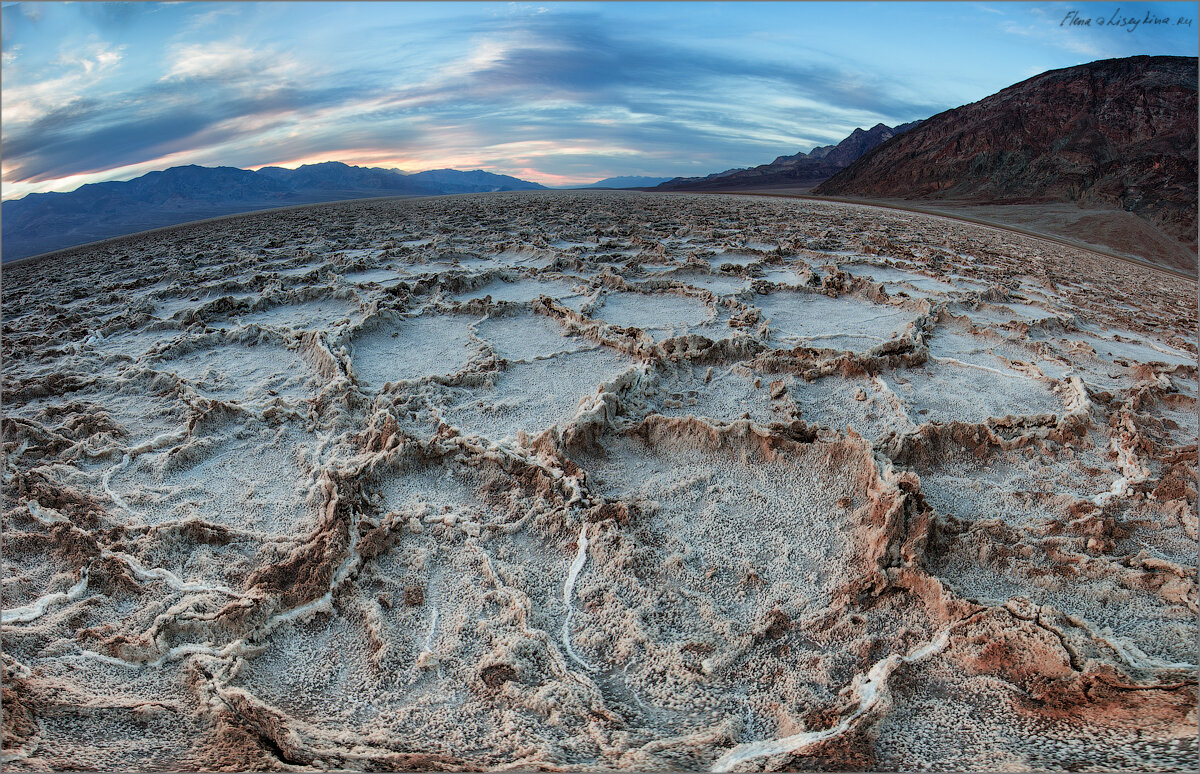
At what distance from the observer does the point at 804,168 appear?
50.4m

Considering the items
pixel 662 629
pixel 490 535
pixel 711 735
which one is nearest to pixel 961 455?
pixel 662 629

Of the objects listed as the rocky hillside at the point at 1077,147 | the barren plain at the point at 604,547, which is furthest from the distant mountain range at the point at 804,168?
the barren plain at the point at 604,547

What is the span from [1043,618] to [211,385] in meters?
3.98

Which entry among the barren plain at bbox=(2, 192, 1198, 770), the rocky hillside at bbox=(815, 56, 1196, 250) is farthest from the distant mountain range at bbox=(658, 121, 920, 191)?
the barren plain at bbox=(2, 192, 1198, 770)

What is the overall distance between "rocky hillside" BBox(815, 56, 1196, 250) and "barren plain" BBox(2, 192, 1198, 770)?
68.0 feet

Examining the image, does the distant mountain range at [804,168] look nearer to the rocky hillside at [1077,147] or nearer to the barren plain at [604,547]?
the rocky hillside at [1077,147]

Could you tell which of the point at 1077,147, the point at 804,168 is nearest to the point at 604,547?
the point at 1077,147

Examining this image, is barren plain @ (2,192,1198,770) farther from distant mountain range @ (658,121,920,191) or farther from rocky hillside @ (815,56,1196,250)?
distant mountain range @ (658,121,920,191)

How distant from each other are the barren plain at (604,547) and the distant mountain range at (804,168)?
1753 inches

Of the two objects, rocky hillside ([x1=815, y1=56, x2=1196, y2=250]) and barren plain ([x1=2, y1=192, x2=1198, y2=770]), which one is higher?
rocky hillside ([x1=815, y1=56, x2=1196, y2=250])

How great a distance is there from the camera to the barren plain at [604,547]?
139 centimetres

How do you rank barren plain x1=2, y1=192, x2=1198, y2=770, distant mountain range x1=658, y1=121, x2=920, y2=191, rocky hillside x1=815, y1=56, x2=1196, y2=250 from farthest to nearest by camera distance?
distant mountain range x1=658, y1=121, x2=920, y2=191
rocky hillside x1=815, y1=56, x2=1196, y2=250
barren plain x1=2, y1=192, x2=1198, y2=770

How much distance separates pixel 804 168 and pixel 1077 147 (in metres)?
28.4

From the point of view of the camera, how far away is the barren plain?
139 centimetres
